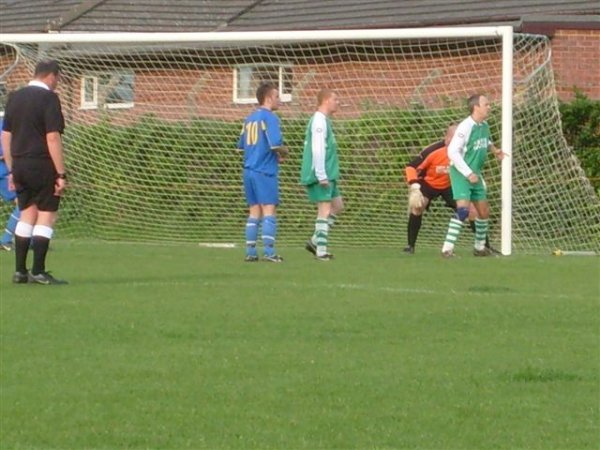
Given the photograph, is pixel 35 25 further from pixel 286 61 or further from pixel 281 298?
pixel 281 298

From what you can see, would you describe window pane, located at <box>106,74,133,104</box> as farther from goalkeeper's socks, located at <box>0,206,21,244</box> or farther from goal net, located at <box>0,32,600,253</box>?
goalkeeper's socks, located at <box>0,206,21,244</box>

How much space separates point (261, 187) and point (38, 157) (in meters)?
3.71

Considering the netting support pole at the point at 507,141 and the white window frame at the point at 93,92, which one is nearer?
the netting support pole at the point at 507,141

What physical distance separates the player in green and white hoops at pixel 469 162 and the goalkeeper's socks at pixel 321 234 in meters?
1.26

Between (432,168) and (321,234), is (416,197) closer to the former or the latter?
(432,168)

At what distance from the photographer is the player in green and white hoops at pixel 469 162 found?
16.4 m

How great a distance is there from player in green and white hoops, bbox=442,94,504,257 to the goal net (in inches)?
123

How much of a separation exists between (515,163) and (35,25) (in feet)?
56.5

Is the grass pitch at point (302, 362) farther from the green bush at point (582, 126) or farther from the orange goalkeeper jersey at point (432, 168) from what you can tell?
the green bush at point (582, 126)

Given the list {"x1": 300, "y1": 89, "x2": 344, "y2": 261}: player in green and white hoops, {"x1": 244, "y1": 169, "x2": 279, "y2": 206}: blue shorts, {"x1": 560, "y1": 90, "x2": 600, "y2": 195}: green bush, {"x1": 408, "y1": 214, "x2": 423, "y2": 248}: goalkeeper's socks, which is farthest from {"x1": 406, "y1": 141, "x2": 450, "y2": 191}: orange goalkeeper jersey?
{"x1": 560, "y1": 90, "x2": 600, "y2": 195}: green bush

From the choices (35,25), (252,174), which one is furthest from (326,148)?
(35,25)

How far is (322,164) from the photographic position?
16.1 metres

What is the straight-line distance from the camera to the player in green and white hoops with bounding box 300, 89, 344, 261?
16.2 metres

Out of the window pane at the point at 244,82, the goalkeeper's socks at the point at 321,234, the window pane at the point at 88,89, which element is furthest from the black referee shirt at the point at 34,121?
the window pane at the point at 244,82
